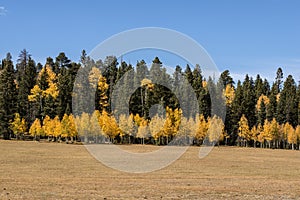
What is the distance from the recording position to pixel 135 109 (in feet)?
349

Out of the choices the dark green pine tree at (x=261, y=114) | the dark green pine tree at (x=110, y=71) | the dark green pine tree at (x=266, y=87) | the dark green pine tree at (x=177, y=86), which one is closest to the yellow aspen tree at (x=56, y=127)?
the dark green pine tree at (x=110, y=71)

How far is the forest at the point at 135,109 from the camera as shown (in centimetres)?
9594

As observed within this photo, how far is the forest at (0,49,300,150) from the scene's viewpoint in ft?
315

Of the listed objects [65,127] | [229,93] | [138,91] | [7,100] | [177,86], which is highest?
[229,93]

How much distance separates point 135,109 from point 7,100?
2852cm

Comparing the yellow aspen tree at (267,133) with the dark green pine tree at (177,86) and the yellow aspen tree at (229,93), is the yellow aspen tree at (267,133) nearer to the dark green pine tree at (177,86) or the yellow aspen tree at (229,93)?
the yellow aspen tree at (229,93)

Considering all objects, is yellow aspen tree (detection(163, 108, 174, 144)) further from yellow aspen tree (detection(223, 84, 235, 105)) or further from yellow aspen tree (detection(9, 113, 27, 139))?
yellow aspen tree (detection(223, 84, 235, 105))

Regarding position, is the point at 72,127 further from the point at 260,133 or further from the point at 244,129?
the point at 260,133

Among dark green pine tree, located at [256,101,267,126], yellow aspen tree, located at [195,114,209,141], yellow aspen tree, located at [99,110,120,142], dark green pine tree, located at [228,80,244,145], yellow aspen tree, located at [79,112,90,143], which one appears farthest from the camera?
dark green pine tree, located at [256,101,267,126]

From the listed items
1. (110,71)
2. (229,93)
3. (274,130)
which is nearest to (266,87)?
(229,93)

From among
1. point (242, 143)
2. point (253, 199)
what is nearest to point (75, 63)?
point (242, 143)

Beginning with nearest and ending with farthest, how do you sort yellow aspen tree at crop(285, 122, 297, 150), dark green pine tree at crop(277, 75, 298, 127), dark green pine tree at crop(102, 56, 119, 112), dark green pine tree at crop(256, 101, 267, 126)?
1. yellow aspen tree at crop(285, 122, 297, 150)
2. dark green pine tree at crop(102, 56, 119, 112)
3. dark green pine tree at crop(277, 75, 298, 127)
4. dark green pine tree at crop(256, 101, 267, 126)

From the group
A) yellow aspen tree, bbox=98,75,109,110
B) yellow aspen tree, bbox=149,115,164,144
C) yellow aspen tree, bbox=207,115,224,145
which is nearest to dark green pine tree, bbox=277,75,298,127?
yellow aspen tree, bbox=207,115,224,145

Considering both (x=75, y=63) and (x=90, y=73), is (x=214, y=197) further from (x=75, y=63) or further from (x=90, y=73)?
(x=75, y=63)
